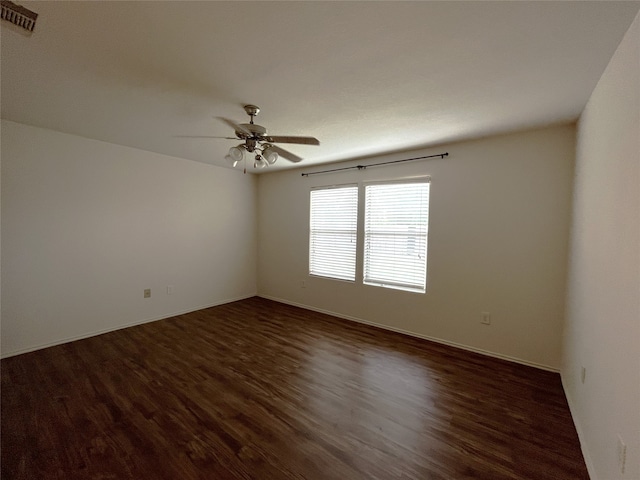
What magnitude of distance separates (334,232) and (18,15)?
357 cm

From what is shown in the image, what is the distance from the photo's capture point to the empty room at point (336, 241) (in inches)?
52.3

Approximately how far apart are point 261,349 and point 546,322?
10.0ft

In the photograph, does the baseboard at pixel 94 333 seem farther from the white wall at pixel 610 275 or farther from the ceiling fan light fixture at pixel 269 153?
the white wall at pixel 610 275

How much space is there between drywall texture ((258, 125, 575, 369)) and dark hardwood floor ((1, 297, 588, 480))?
0.98 feet

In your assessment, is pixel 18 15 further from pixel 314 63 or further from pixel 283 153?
pixel 283 153

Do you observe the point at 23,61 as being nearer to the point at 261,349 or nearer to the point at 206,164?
the point at 206,164

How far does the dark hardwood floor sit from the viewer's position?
5.00 feet

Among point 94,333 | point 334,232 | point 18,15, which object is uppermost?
point 18,15

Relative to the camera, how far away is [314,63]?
160cm

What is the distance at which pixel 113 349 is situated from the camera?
2932 millimetres

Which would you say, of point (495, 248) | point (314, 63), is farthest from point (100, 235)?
point (495, 248)

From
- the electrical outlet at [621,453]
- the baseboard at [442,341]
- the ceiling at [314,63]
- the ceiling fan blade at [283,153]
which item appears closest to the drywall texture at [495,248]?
the baseboard at [442,341]

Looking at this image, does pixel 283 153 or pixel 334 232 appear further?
pixel 334 232

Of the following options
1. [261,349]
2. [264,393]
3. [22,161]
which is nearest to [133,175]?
[22,161]
